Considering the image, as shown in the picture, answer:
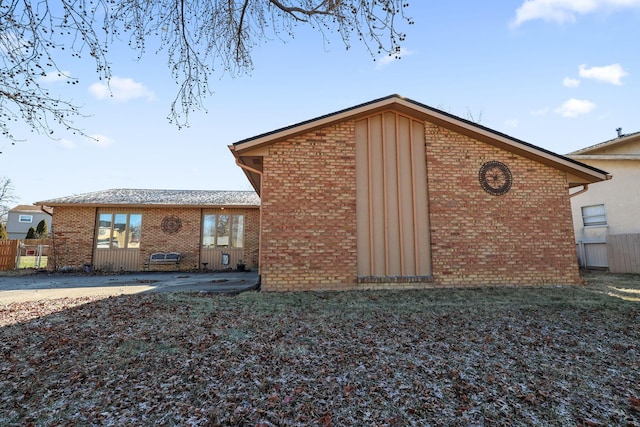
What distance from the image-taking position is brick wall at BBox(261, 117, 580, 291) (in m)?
7.49

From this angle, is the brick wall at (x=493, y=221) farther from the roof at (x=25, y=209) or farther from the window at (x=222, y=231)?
the roof at (x=25, y=209)

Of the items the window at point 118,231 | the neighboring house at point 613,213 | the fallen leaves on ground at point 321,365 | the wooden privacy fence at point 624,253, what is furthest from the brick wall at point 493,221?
the window at point 118,231

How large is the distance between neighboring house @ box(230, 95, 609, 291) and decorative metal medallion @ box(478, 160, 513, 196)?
27mm

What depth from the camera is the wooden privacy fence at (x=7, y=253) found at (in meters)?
15.8

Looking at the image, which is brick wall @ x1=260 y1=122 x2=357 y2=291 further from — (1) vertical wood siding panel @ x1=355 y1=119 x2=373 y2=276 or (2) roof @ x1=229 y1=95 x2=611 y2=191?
(2) roof @ x1=229 y1=95 x2=611 y2=191

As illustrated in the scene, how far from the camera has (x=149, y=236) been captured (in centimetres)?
1514

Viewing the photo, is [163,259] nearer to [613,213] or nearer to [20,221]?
[613,213]

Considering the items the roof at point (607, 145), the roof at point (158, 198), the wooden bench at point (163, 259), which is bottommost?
the wooden bench at point (163, 259)

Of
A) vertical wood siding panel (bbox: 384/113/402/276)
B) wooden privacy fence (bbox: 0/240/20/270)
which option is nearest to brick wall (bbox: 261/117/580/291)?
vertical wood siding panel (bbox: 384/113/402/276)

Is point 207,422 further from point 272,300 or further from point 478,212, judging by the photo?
point 478,212

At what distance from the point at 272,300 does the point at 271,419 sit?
3.97 meters

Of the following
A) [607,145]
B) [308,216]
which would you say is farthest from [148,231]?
[607,145]

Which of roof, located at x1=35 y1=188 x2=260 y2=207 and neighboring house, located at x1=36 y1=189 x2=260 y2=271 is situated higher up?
roof, located at x1=35 y1=188 x2=260 y2=207

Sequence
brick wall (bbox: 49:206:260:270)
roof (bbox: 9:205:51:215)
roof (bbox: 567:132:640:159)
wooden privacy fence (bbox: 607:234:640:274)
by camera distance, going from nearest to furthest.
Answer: wooden privacy fence (bbox: 607:234:640:274)
roof (bbox: 567:132:640:159)
brick wall (bbox: 49:206:260:270)
roof (bbox: 9:205:51:215)
